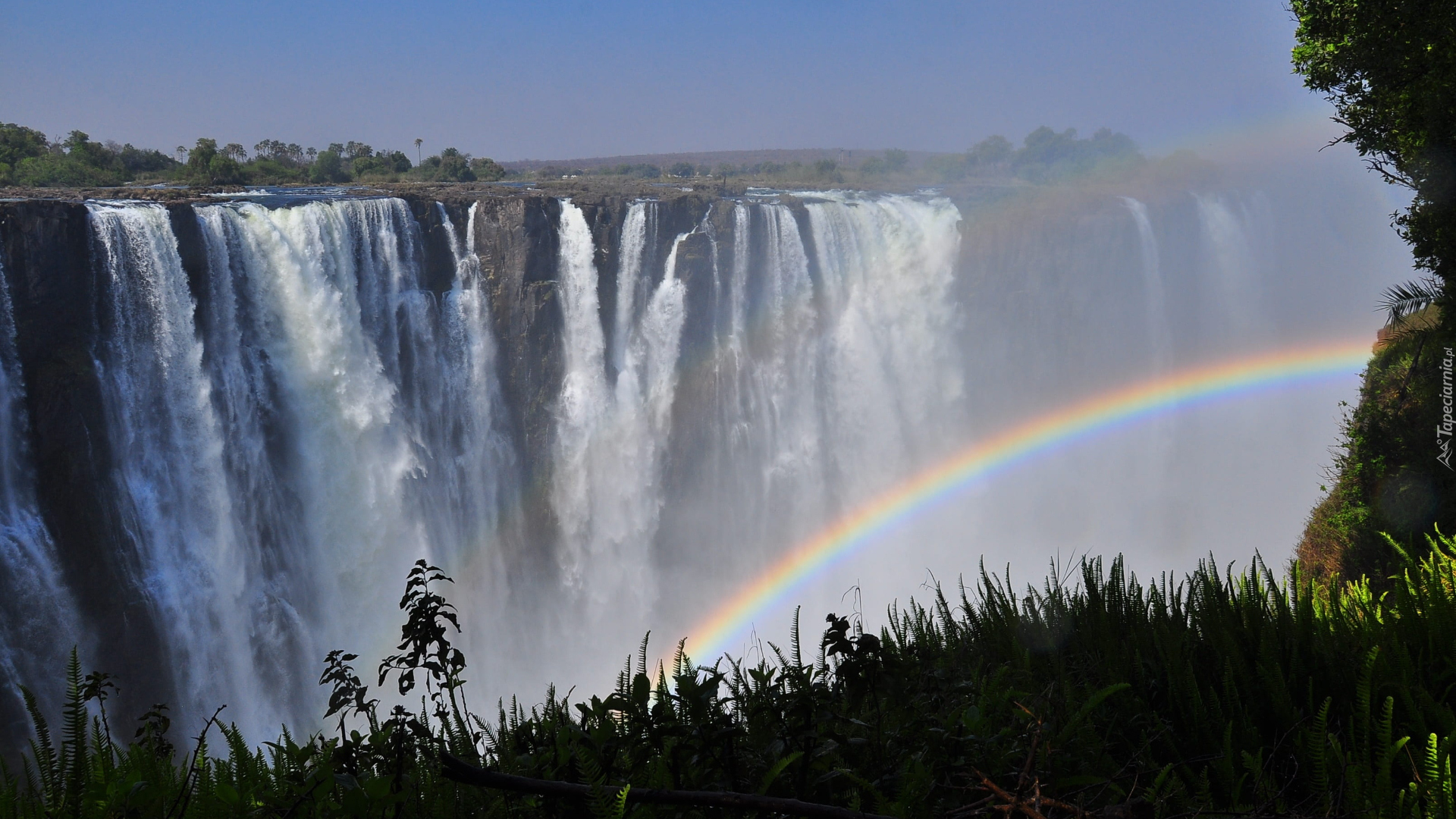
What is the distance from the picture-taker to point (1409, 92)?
926cm

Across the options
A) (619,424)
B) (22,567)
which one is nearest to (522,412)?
(619,424)

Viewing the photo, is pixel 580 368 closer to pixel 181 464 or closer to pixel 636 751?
pixel 181 464

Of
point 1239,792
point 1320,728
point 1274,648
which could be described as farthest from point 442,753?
point 1274,648

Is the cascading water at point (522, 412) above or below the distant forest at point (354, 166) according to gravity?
below

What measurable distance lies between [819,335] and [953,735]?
23368 millimetres

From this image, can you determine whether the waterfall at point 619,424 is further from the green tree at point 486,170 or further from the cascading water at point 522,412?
the green tree at point 486,170

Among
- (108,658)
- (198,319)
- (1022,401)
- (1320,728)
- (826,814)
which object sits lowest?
(108,658)

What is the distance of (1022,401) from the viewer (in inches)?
1155

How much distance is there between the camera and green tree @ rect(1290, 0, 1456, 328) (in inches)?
336

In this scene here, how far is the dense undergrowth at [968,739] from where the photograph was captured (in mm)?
1802

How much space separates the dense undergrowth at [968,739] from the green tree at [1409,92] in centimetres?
757

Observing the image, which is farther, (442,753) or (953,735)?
(953,735)

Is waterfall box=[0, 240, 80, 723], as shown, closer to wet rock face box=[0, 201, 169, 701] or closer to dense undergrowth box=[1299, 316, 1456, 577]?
wet rock face box=[0, 201, 169, 701]

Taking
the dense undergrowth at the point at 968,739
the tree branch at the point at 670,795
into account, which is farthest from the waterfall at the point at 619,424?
the tree branch at the point at 670,795
